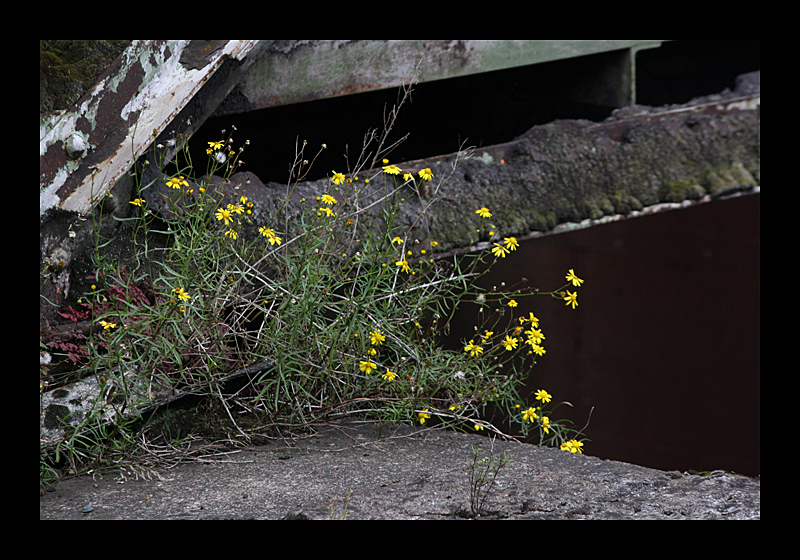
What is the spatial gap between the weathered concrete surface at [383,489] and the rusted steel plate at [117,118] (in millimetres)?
998

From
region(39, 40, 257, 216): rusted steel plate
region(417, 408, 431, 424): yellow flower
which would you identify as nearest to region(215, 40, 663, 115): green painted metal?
region(39, 40, 257, 216): rusted steel plate

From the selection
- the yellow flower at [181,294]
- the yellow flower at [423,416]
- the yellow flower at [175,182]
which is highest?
the yellow flower at [175,182]

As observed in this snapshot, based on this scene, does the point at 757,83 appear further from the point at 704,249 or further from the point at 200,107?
the point at 200,107

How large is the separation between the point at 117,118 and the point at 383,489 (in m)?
1.61

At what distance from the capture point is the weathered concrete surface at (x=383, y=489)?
1672 millimetres

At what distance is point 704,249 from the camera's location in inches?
139

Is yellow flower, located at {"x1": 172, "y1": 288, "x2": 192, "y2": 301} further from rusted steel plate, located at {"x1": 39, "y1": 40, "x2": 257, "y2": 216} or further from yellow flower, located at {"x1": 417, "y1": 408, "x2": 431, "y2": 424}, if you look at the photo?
yellow flower, located at {"x1": 417, "y1": 408, "x2": 431, "y2": 424}

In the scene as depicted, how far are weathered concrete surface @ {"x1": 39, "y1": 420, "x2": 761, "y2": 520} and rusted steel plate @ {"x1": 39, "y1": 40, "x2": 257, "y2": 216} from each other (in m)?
1.00

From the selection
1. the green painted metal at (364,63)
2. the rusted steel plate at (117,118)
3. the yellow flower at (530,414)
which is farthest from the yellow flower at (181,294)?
the yellow flower at (530,414)

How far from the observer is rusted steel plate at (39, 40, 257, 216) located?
222 cm

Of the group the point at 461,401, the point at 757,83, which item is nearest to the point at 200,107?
the point at 461,401

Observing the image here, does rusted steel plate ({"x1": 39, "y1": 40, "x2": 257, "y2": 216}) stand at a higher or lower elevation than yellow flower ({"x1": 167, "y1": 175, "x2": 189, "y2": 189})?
higher

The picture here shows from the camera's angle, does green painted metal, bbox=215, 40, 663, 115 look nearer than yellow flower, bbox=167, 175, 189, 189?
No

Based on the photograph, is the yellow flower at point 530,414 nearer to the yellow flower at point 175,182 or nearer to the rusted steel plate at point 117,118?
the yellow flower at point 175,182
